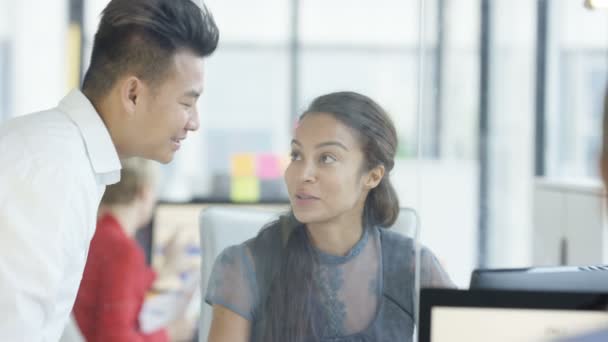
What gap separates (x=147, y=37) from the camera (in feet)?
4.86

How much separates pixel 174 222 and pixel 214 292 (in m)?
1.25

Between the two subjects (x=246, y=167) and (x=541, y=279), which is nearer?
(x=541, y=279)

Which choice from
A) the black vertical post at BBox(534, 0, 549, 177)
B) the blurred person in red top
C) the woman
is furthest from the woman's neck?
the blurred person in red top

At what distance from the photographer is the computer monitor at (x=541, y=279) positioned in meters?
1.28

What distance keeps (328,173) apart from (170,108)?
312 millimetres

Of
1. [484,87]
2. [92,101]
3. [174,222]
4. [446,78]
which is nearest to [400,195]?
[446,78]

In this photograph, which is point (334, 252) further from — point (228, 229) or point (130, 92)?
point (130, 92)

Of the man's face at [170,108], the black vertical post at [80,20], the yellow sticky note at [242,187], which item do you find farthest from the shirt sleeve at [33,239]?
the yellow sticky note at [242,187]

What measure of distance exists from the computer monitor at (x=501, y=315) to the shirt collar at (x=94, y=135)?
57cm

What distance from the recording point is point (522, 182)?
1.73 metres

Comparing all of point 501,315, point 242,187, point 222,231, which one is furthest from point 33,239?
point 242,187

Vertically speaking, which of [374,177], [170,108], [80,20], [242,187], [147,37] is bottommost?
[242,187]

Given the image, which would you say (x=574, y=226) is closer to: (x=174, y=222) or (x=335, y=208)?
(x=335, y=208)

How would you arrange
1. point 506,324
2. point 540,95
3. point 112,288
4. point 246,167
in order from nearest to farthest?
1. point 506,324
2. point 540,95
3. point 112,288
4. point 246,167
